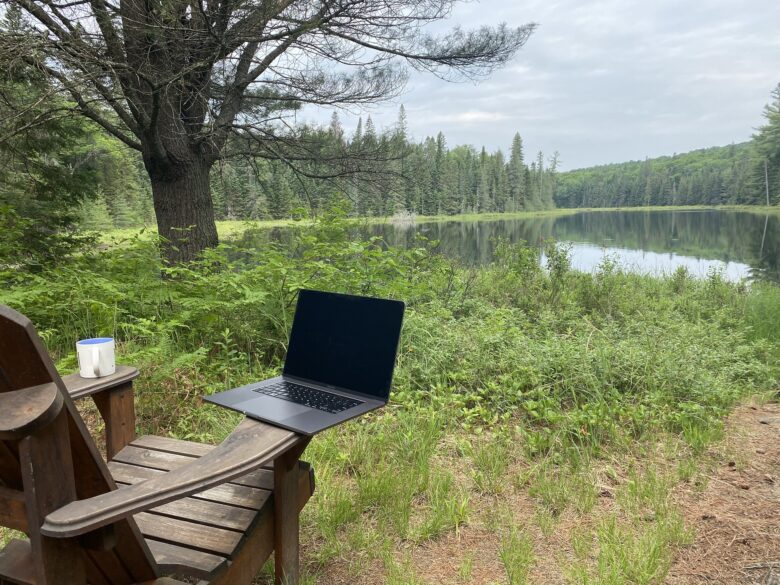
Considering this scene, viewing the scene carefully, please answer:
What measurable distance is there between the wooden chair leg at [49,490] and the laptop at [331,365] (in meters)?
0.54

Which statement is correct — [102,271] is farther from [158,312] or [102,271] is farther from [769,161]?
[769,161]

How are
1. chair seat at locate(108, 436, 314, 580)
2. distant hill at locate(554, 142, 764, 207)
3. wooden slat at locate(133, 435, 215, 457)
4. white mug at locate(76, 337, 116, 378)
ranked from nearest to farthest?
chair seat at locate(108, 436, 314, 580), white mug at locate(76, 337, 116, 378), wooden slat at locate(133, 435, 215, 457), distant hill at locate(554, 142, 764, 207)

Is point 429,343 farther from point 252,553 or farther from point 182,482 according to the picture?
point 182,482

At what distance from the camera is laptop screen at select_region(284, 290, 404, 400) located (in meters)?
1.61

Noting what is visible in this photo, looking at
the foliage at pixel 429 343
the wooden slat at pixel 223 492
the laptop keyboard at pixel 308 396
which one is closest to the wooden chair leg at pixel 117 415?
the wooden slat at pixel 223 492

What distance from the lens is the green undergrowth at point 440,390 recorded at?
1.94m

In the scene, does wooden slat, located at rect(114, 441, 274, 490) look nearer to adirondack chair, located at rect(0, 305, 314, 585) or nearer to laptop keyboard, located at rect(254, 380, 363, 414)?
adirondack chair, located at rect(0, 305, 314, 585)

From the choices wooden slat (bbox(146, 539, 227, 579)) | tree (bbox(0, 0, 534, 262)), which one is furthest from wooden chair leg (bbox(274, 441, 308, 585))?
tree (bbox(0, 0, 534, 262))

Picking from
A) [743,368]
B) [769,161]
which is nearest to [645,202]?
[769,161]

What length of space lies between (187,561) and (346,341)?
0.79 m

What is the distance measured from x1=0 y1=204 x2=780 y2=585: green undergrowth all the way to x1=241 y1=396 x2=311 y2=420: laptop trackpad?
66 centimetres

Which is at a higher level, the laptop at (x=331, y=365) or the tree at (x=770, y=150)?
the tree at (x=770, y=150)

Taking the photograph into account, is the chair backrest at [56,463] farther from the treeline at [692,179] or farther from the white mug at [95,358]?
the treeline at [692,179]

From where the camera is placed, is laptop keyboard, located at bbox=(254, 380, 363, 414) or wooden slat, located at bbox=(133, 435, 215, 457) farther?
wooden slat, located at bbox=(133, 435, 215, 457)
